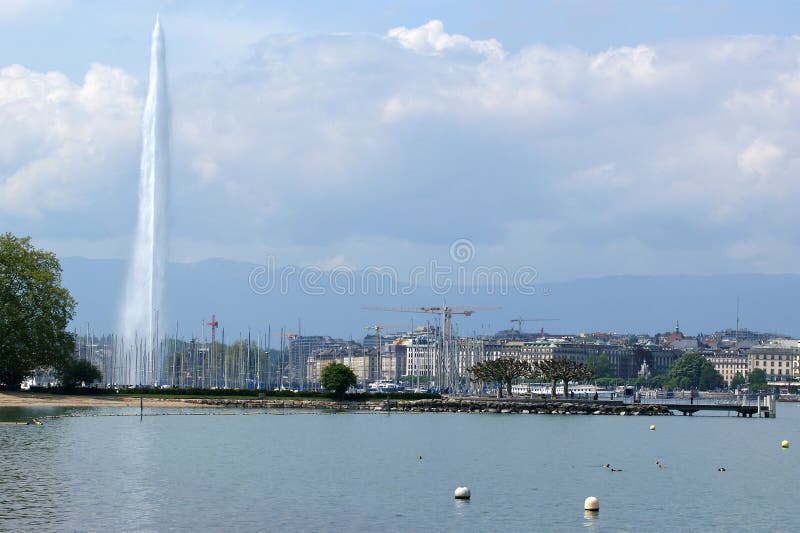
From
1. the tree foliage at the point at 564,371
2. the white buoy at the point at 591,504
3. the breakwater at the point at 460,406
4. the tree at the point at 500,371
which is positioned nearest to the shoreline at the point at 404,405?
the breakwater at the point at 460,406

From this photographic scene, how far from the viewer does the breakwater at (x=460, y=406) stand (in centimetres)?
12188

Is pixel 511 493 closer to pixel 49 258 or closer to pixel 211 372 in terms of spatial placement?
pixel 49 258

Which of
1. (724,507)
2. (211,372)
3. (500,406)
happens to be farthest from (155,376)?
(724,507)

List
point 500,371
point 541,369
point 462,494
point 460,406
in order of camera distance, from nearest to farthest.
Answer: point 462,494, point 460,406, point 500,371, point 541,369

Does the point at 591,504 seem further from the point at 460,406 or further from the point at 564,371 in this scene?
the point at 564,371

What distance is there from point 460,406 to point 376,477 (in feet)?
235

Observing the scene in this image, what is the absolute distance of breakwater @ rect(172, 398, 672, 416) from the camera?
400ft

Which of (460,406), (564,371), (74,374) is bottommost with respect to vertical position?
(460,406)

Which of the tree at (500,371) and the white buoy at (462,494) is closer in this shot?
the white buoy at (462,494)

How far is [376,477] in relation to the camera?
56875 millimetres

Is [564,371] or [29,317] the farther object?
[564,371]

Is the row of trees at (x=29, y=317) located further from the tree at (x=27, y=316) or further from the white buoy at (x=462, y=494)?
the white buoy at (x=462, y=494)

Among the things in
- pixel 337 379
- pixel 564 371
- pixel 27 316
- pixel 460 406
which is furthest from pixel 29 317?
pixel 564 371

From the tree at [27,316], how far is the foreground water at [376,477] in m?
16.7
